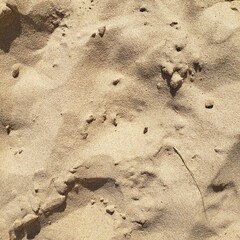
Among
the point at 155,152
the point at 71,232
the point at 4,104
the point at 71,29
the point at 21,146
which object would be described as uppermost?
the point at 71,29

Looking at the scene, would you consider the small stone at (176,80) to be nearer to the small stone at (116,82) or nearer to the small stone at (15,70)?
the small stone at (116,82)

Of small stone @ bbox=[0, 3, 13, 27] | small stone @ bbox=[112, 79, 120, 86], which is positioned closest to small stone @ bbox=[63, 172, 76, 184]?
small stone @ bbox=[112, 79, 120, 86]

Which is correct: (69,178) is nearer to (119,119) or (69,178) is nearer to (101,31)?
(119,119)

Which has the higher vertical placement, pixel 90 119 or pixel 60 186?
pixel 90 119

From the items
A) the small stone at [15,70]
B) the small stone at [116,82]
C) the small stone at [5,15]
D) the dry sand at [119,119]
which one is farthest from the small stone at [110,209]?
the small stone at [5,15]

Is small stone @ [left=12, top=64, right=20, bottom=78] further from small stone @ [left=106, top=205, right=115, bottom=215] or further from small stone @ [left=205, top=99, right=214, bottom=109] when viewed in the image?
small stone @ [left=205, top=99, right=214, bottom=109]

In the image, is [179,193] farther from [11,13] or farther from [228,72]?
[11,13]

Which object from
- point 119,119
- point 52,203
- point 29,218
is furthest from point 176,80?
point 29,218

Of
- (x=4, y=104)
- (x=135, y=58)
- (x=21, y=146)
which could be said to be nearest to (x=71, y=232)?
(x=21, y=146)

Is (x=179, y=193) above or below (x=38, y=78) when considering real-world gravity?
below
